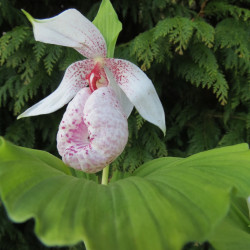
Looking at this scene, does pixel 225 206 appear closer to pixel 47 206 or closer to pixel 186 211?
pixel 186 211

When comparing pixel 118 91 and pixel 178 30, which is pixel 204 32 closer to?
pixel 178 30

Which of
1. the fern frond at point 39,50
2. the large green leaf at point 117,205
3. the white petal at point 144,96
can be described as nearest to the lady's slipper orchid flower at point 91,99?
the white petal at point 144,96

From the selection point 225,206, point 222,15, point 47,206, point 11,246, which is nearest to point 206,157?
point 225,206

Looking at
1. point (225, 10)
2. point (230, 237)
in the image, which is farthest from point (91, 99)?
point (225, 10)

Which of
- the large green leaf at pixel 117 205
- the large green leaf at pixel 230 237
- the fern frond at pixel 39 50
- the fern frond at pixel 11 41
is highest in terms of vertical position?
the fern frond at pixel 11 41

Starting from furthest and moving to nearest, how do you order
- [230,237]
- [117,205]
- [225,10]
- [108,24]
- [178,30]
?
1. [225,10]
2. [178,30]
3. [108,24]
4. [230,237]
5. [117,205]

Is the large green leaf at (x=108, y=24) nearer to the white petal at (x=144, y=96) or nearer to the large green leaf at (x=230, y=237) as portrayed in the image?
the white petal at (x=144, y=96)

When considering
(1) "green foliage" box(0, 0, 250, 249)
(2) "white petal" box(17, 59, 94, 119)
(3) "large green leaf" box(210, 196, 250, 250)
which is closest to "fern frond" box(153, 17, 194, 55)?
(1) "green foliage" box(0, 0, 250, 249)
